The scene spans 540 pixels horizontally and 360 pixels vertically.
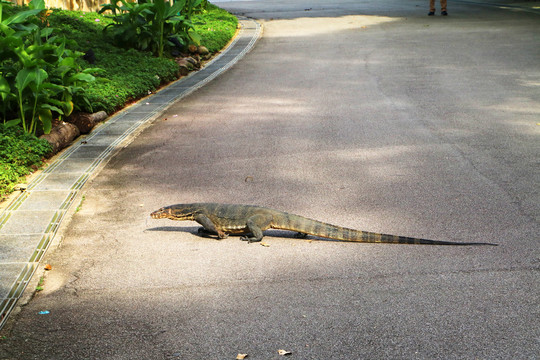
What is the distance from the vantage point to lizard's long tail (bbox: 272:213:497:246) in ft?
19.2

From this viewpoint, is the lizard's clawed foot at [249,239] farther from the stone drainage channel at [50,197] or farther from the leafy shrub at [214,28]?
the leafy shrub at [214,28]

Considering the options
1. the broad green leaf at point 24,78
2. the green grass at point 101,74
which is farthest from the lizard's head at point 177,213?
the broad green leaf at point 24,78

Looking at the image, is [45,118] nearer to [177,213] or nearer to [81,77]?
[81,77]

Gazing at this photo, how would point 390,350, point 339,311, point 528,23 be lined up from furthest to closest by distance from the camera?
1. point 528,23
2. point 339,311
3. point 390,350

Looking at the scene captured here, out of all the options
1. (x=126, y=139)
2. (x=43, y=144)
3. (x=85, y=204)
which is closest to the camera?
(x=85, y=204)

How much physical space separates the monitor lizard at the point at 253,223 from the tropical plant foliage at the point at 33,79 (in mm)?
4175

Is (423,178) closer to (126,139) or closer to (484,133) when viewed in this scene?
(484,133)

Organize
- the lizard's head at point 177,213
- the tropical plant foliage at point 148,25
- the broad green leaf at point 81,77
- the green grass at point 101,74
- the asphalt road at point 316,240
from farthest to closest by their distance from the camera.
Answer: the tropical plant foliage at point 148,25 < the broad green leaf at point 81,77 < the green grass at point 101,74 < the lizard's head at point 177,213 < the asphalt road at point 316,240

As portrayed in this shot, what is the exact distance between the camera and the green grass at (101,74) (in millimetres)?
8812

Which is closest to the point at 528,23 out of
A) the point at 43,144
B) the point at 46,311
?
the point at 43,144

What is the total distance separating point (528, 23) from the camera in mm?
22250

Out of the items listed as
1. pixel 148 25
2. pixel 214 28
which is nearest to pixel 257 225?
pixel 148 25

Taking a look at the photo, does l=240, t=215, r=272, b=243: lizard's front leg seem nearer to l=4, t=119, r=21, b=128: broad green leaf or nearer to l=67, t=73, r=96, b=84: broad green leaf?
l=4, t=119, r=21, b=128: broad green leaf

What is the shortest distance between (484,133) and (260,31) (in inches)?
621
